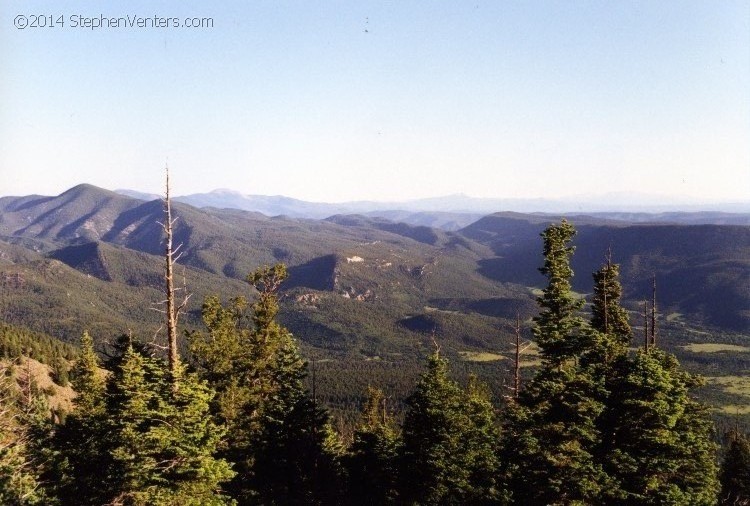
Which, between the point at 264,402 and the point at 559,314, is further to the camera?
the point at 264,402

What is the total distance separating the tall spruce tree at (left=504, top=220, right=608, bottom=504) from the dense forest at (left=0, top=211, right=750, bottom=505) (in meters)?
0.09

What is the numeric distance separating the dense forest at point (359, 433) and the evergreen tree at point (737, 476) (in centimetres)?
2547

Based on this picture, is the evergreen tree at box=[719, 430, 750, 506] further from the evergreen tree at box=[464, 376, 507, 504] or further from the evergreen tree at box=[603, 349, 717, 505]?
the evergreen tree at box=[464, 376, 507, 504]

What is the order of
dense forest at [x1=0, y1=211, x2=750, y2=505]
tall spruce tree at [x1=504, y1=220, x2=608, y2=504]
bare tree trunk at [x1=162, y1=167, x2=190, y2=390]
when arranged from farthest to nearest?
tall spruce tree at [x1=504, y1=220, x2=608, y2=504] < dense forest at [x1=0, y1=211, x2=750, y2=505] < bare tree trunk at [x1=162, y1=167, x2=190, y2=390]

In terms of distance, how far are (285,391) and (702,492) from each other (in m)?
32.7

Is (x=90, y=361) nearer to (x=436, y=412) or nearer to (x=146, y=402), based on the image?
(x=146, y=402)

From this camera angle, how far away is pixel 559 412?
32.0 meters

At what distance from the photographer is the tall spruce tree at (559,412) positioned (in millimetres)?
30592

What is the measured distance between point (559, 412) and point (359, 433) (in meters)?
25.6

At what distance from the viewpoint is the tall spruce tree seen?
3059 cm

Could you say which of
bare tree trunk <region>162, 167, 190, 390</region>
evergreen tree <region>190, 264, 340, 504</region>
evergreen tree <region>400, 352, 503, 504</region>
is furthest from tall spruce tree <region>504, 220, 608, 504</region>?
evergreen tree <region>190, 264, 340, 504</region>

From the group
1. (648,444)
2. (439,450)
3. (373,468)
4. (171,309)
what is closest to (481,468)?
(439,450)

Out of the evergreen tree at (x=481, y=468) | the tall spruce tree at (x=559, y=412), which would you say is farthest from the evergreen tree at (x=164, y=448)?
the evergreen tree at (x=481, y=468)

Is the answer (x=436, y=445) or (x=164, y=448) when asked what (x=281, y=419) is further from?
(x=164, y=448)
